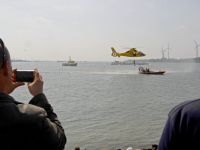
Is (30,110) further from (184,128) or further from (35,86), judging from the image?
(184,128)

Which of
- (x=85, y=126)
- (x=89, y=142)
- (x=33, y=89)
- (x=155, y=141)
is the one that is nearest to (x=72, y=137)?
(x=89, y=142)

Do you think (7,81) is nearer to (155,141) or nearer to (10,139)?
(10,139)

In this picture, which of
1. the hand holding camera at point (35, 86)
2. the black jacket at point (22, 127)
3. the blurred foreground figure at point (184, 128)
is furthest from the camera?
the hand holding camera at point (35, 86)

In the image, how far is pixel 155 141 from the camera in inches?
499

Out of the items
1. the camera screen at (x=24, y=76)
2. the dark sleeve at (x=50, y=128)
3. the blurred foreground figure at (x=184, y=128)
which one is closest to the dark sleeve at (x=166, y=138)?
the blurred foreground figure at (x=184, y=128)

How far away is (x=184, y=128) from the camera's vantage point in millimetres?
1456

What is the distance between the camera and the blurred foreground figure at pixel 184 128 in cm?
144

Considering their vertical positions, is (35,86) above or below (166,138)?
above

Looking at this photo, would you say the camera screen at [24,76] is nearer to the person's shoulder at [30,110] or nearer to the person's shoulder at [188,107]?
the person's shoulder at [30,110]

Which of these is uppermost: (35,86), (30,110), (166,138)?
(35,86)

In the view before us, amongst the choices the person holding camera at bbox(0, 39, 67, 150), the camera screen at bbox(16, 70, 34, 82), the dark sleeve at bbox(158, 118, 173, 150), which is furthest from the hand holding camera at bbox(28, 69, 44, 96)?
the dark sleeve at bbox(158, 118, 173, 150)

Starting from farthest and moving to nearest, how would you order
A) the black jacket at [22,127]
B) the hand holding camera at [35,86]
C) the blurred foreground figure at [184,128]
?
the hand holding camera at [35,86], the black jacket at [22,127], the blurred foreground figure at [184,128]

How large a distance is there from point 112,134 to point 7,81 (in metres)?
12.7

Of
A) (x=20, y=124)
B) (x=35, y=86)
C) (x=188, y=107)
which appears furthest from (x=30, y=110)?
(x=188, y=107)
